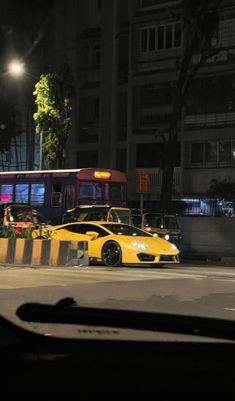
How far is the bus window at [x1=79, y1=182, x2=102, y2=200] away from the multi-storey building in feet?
33.9

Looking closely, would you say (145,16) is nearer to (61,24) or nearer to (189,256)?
(61,24)

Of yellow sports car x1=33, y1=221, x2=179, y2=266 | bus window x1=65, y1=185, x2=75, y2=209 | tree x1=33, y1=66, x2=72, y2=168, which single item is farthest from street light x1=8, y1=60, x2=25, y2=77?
yellow sports car x1=33, y1=221, x2=179, y2=266

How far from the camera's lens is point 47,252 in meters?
19.4

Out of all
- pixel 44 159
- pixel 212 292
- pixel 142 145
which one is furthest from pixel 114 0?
pixel 212 292

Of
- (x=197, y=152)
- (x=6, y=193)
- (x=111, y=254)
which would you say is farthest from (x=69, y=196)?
(x=197, y=152)

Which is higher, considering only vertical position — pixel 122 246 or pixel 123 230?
pixel 123 230

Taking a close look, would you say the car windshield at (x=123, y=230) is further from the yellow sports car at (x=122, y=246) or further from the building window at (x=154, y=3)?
the building window at (x=154, y=3)

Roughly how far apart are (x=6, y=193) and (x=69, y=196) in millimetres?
4050

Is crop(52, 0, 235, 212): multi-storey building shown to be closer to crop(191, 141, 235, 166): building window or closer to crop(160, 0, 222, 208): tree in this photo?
crop(191, 141, 235, 166): building window

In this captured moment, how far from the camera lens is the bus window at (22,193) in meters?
28.4

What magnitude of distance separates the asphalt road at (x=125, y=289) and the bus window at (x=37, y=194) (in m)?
9.81

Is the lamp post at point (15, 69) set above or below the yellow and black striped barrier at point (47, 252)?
above

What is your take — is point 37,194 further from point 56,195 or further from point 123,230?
point 123,230

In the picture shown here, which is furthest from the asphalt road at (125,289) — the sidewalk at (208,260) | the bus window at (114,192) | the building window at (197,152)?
the building window at (197,152)
